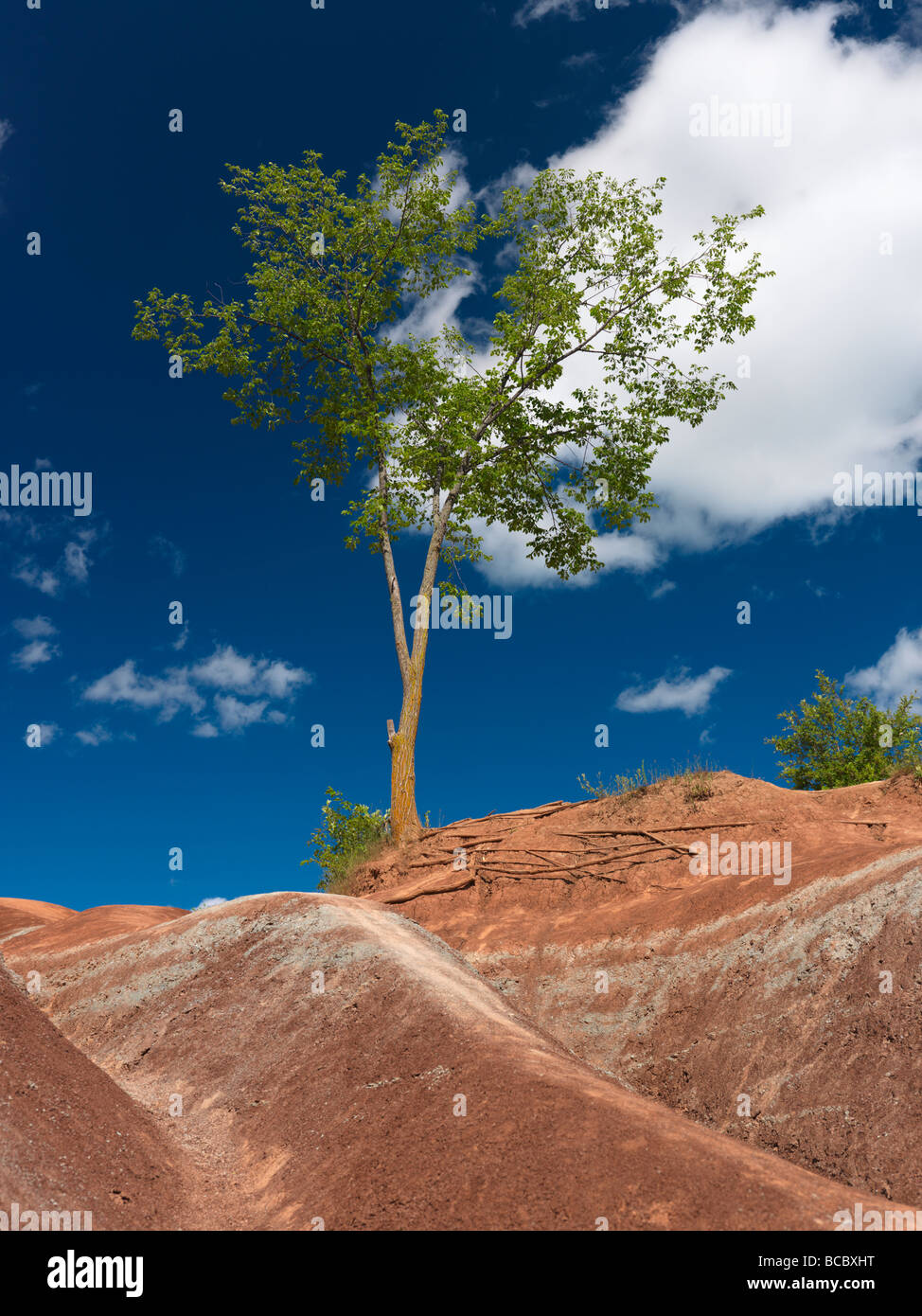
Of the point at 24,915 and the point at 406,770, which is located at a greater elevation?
the point at 406,770

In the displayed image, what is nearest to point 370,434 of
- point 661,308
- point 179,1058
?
point 661,308

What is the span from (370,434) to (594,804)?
12556 mm

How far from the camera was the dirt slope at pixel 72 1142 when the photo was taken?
7.09m

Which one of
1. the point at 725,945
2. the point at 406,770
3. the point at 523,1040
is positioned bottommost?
the point at 523,1040

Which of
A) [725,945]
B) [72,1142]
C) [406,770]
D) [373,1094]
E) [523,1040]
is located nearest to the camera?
[72,1142]

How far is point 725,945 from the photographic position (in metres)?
14.3

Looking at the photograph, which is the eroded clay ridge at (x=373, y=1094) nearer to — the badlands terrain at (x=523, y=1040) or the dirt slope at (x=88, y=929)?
the badlands terrain at (x=523, y=1040)

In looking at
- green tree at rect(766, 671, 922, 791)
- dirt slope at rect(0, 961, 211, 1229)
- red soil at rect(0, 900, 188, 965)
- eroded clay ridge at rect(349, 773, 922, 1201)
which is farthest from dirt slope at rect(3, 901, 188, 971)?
green tree at rect(766, 671, 922, 791)

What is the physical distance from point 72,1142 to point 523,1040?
4.82 meters

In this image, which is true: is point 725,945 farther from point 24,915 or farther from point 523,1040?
point 24,915

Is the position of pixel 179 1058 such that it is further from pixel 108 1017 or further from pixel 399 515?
pixel 399 515

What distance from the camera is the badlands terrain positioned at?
7094 millimetres

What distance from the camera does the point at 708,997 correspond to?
1346cm

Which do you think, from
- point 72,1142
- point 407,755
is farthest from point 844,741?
point 72,1142
